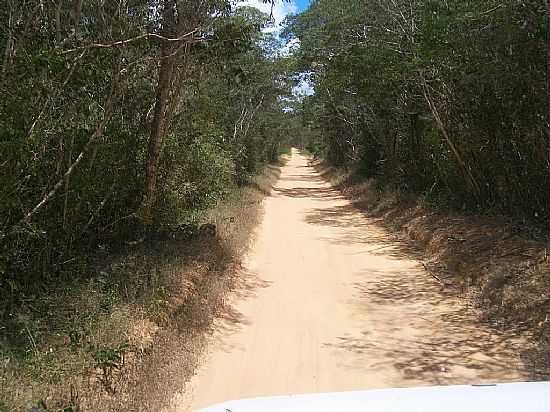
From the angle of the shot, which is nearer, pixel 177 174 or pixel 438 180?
pixel 177 174

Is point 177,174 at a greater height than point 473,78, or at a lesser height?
lesser

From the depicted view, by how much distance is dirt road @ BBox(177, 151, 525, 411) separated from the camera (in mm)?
5293

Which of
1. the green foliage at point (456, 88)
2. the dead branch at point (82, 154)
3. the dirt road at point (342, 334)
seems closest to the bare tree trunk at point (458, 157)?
the green foliage at point (456, 88)

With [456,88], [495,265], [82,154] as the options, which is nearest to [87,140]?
[82,154]

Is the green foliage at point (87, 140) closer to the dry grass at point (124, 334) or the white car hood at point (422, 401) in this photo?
the dry grass at point (124, 334)

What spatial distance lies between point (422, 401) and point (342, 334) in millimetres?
4336

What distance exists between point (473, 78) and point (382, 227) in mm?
5529

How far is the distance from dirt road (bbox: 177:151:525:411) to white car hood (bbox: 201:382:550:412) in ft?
8.84

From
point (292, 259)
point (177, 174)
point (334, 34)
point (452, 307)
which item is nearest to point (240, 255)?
point (292, 259)

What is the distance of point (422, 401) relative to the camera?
90.0 inches

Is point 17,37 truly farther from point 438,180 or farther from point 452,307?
point 438,180

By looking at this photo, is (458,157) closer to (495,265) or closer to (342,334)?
(495,265)

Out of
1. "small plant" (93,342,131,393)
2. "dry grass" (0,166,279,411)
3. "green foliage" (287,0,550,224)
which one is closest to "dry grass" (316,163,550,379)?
"green foliage" (287,0,550,224)

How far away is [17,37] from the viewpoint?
17.6 feet
